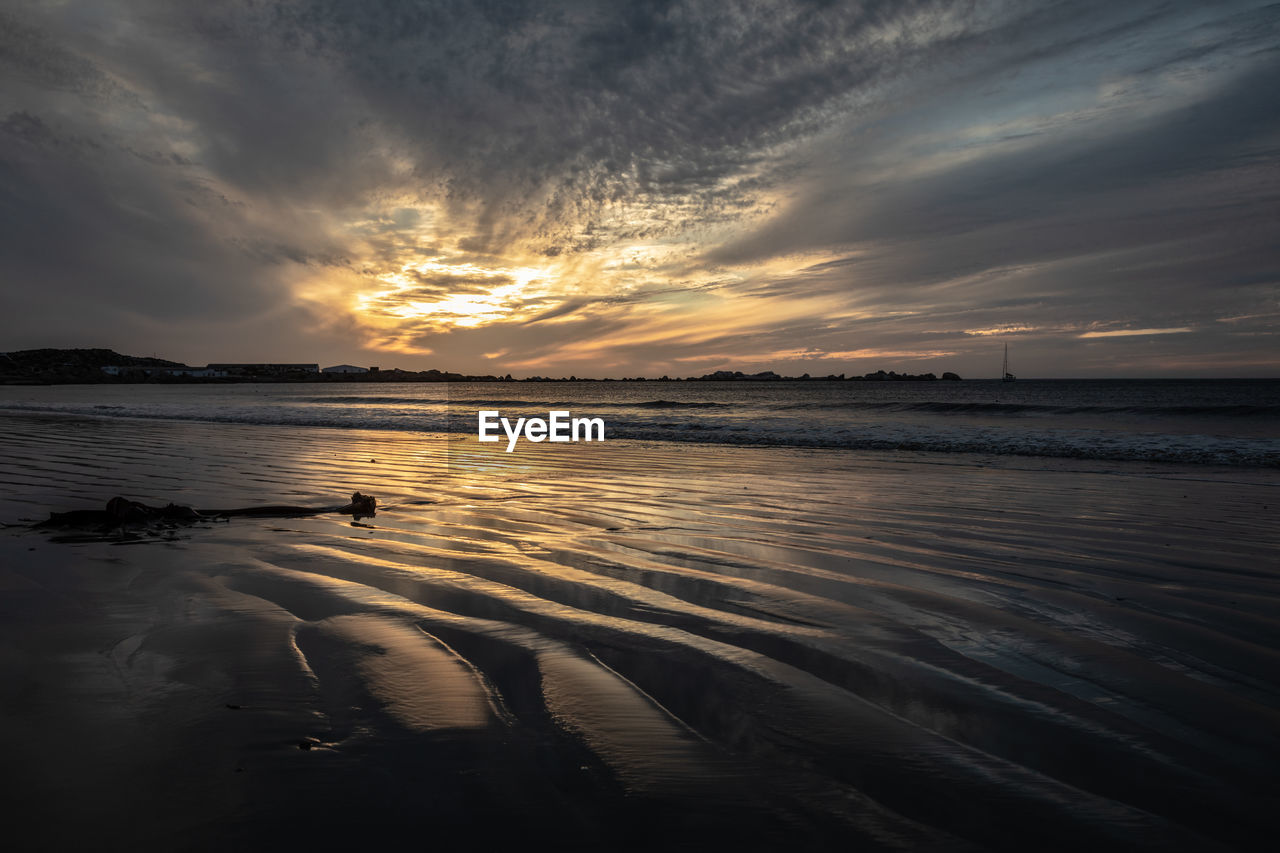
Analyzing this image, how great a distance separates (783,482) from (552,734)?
767cm

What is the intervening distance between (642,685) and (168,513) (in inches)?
219

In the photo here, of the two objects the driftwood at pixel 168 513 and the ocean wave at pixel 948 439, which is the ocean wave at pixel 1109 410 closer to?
the ocean wave at pixel 948 439

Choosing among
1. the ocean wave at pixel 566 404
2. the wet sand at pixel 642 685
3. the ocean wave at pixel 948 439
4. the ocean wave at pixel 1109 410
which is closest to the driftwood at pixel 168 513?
the wet sand at pixel 642 685

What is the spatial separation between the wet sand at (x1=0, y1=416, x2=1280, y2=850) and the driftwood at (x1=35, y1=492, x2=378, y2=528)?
0.35m

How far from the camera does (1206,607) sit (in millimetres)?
3859

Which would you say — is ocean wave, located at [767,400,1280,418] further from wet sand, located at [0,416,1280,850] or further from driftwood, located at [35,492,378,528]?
driftwood, located at [35,492,378,528]

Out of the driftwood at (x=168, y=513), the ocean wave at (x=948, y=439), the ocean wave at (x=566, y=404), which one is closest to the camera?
the driftwood at (x=168, y=513)

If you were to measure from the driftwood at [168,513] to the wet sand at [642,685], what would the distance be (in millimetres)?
347

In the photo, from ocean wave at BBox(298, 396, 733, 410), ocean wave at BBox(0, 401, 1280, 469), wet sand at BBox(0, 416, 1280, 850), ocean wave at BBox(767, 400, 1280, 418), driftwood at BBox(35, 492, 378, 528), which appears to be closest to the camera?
wet sand at BBox(0, 416, 1280, 850)

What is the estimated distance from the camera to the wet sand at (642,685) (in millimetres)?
1857

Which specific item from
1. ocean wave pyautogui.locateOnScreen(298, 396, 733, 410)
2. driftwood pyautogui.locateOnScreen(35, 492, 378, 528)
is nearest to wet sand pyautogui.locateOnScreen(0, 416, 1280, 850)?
driftwood pyautogui.locateOnScreen(35, 492, 378, 528)

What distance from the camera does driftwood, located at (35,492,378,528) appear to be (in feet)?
18.9

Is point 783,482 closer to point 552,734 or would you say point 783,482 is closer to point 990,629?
point 990,629

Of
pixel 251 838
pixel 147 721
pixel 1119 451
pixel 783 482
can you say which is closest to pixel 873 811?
pixel 251 838
